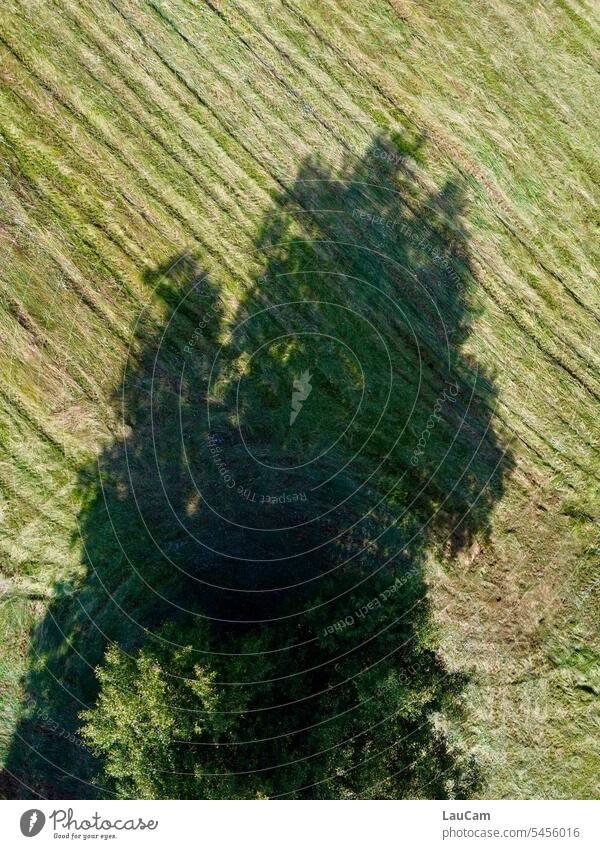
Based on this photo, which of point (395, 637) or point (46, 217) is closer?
point (395, 637)

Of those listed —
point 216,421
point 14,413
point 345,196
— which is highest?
point 345,196

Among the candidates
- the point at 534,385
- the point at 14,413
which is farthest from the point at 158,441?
the point at 534,385

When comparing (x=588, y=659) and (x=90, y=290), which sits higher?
(x=90, y=290)

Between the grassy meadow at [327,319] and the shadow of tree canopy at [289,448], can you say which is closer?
the grassy meadow at [327,319]

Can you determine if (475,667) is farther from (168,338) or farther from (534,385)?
(168,338)
